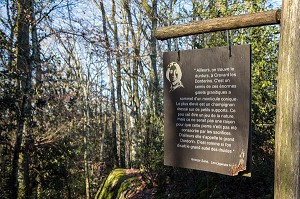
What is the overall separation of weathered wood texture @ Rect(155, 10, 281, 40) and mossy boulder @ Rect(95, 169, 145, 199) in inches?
195

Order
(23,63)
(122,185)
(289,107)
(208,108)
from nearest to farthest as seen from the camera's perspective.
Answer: (289,107)
(208,108)
(122,185)
(23,63)

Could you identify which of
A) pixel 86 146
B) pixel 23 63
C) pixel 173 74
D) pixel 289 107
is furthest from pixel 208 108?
pixel 86 146

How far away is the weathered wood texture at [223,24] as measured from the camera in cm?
274

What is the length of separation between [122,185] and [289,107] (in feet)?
20.5

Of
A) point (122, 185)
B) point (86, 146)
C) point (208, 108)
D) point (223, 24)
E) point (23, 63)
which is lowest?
point (86, 146)

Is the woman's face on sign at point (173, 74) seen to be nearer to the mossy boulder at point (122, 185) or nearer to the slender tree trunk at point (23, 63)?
the mossy boulder at point (122, 185)

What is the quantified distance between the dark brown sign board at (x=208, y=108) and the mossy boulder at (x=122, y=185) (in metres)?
4.61

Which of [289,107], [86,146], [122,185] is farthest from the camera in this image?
[86,146]

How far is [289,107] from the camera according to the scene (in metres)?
2.48

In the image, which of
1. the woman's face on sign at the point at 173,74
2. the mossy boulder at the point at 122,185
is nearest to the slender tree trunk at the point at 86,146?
the mossy boulder at the point at 122,185

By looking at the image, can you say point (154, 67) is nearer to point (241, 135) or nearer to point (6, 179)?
point (6, 179)

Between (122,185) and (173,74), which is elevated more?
(173,74)

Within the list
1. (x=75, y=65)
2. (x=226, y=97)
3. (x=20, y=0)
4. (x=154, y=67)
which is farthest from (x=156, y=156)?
(x=75, y=65)

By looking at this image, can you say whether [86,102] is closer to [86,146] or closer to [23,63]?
[86,146]
